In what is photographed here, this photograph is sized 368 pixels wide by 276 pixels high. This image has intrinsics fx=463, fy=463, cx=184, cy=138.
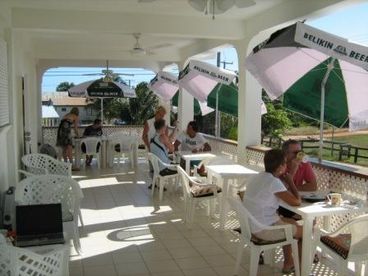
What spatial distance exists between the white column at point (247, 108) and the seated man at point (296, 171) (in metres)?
2.71

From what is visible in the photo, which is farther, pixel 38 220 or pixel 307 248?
pixel 307 248

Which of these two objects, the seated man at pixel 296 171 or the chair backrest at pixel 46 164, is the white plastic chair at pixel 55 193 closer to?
the chair backrest at pixel 46 164

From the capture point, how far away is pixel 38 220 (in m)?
3.16

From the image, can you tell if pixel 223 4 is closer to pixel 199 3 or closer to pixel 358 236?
pixel 199 3

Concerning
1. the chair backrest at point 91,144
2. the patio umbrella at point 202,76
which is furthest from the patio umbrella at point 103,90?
the patio umbrella at point 202,76

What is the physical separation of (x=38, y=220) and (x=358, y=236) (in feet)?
7.34

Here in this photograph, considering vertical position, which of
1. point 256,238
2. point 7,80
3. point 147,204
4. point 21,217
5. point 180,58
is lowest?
point 147,204

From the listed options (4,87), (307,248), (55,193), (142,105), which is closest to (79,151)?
(4,87)

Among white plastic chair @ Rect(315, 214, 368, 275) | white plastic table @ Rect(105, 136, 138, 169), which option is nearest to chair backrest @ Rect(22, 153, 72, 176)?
white plastic chair @ Rect(315, 214, 368, 275)

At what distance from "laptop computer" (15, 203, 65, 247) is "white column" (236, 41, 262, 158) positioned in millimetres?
4415

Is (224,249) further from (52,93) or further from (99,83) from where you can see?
(52,93)

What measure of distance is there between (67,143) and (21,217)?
744cm

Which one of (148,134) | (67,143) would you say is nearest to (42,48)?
(67,143)

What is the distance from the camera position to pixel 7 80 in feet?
19.3
